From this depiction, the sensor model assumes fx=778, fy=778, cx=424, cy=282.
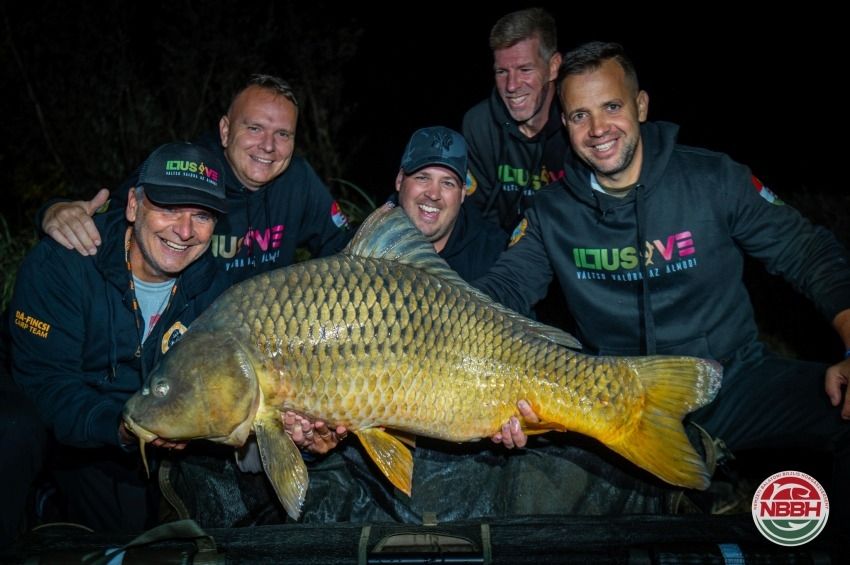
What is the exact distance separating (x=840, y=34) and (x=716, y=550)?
646cm

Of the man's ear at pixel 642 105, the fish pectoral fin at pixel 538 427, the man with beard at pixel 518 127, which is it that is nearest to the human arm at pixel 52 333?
the fish pectoral fin at pixel 538 427

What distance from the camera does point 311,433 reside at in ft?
6.28

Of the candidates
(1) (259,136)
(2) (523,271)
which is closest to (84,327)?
(1) (259,136)

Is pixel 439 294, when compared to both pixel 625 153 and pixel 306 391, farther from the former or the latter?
pixel 625 153

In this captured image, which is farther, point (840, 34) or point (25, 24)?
point (840, 34)

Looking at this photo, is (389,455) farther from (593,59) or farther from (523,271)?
(593,59)

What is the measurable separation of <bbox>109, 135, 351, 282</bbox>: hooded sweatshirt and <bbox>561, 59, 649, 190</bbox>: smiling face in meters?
0.98

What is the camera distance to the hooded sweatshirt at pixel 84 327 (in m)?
2.10

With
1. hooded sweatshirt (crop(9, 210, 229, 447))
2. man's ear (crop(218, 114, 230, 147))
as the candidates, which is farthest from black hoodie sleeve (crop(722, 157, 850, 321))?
man's ear (crop(218, 114, 230, 147))

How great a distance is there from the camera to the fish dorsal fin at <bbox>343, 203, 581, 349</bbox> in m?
1.88

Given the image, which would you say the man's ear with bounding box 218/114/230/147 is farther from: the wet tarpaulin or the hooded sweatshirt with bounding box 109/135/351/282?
the wet tarpaulin

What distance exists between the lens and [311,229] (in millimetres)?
2947

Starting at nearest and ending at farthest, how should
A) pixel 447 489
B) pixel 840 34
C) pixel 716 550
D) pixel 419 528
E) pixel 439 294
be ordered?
pixel 716 550
pixel 419 528
pixel 439 294
pixel 447 489
pixel 840 34

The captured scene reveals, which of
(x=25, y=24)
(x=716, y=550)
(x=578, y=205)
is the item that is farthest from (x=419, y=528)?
(x=25, y=24)
